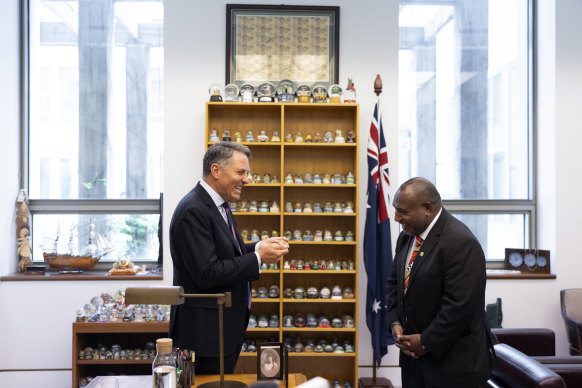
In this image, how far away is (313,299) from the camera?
4.37 metres

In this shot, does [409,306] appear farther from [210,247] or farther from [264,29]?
[264,29]

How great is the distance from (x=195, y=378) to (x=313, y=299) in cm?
226

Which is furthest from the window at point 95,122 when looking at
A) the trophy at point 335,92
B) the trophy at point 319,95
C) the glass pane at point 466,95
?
the glass pane at point 466,95

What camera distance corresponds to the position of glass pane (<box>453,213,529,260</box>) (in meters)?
5.13

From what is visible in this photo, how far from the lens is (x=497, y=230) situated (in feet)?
16.9

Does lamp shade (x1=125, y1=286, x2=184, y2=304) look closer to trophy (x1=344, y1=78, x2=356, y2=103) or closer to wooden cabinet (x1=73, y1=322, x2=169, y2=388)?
wooden cabinet (x1=73, y1=322, x2=169, y2=388)

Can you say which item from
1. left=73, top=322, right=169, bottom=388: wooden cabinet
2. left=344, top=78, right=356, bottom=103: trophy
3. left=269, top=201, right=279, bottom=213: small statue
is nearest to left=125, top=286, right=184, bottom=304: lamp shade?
left=73, top=322, right=169, bottom=388: wooden cabinet

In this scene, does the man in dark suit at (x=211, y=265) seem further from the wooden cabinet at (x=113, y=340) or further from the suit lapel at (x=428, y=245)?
the wooden cabinet at (x=113, y=340)

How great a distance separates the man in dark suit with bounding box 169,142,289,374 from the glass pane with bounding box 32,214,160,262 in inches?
102

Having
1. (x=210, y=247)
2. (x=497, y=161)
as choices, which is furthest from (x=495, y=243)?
(x=210, y=247)

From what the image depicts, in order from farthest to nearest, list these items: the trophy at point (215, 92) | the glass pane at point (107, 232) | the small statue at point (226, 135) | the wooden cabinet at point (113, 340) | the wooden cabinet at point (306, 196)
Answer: the glass pane at point (107, 232) → the wooden cabinet at point (306, 196) → the trophy at point (215, 92) → the small statue at point (226, 135) → the wooden cabinet at point (113, 340)

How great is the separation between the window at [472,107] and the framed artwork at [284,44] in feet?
2.76

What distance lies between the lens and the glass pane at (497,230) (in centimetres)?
513

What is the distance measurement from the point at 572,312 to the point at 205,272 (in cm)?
351
